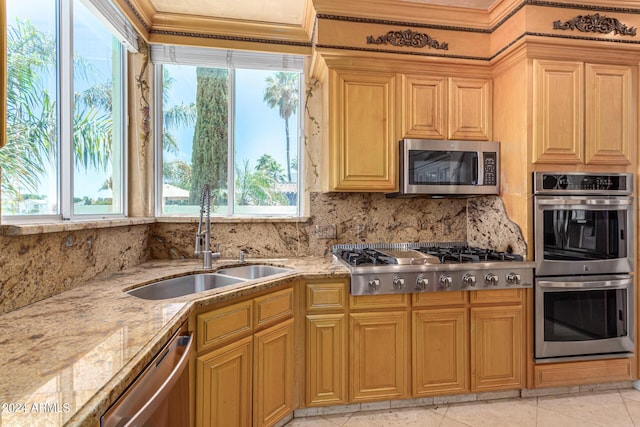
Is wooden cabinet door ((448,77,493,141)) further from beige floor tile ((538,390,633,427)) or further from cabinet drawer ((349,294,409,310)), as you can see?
beige floor tile ((538,390,633,427))

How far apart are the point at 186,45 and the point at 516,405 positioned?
3.46 m

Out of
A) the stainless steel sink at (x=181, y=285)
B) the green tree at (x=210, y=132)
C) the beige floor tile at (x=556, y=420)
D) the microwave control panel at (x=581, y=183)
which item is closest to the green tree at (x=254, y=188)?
the green tree at (x=210, y=132)

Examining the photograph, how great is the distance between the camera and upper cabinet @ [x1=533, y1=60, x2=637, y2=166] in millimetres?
2293

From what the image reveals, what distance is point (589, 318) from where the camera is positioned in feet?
7.59

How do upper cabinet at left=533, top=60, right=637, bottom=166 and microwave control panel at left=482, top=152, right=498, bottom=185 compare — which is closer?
upper cabinet at left=533, top=60, right=637, bottom=166

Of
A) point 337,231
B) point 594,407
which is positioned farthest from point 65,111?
point 594,407

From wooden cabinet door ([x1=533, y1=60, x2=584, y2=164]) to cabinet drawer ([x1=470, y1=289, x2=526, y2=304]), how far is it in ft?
2.92

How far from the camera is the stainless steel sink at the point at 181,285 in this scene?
1861 mm

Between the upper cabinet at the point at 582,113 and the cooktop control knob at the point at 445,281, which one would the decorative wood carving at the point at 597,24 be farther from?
the cooktop control knob at the point at 445,281

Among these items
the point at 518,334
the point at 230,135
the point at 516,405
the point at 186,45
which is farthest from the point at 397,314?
the point at 186,45

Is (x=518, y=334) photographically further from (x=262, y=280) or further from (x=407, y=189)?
(x=262, y=280)

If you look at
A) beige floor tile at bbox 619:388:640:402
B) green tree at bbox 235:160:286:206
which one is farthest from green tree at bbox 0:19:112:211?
beige floor tile at bbox 619:388:640:402

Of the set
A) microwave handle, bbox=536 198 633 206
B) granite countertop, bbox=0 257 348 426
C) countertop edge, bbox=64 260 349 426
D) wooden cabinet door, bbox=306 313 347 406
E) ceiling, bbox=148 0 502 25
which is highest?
ceiling, bbox=148 0 502 25

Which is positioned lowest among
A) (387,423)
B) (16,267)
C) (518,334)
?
(387,423)
